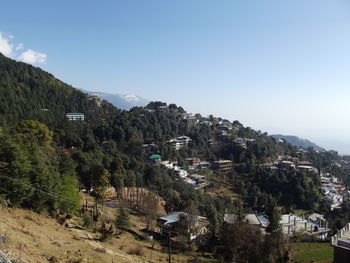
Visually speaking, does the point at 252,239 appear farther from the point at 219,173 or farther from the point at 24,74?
the point at 24,74

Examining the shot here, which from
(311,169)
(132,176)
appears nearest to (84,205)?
(132,176)

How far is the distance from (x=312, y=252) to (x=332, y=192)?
30.3 metres

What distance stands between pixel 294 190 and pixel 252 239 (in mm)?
29552

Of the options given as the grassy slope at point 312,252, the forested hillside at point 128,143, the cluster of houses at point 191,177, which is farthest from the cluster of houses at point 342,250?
the cluster of houses at point 191,177

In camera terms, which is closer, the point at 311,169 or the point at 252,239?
the point at 252,239

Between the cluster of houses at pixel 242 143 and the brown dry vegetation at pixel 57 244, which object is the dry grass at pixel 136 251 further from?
the cluster of houses at pixel 242 143

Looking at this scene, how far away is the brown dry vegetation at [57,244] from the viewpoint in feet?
31.7

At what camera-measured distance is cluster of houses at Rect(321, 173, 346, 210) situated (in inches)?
1732

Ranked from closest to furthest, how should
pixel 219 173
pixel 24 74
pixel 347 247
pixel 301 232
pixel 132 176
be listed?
1. pixel 347 247
2. pixel 301 232
3. pixel 132 176
4. pixel 219 173
5. pixel 24 74

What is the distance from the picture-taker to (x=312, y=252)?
2131cm

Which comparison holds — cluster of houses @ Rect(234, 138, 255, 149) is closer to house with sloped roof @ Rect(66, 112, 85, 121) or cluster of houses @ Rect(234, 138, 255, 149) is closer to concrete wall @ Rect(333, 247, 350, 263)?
house with sloped roof @ Rect(66, 112, 85, 121)

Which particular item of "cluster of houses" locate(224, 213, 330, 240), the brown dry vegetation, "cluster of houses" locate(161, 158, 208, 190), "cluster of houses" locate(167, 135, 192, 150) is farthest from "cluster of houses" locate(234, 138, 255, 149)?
the brown dry vegetation

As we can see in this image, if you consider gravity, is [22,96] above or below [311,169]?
above

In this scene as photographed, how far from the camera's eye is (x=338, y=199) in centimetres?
4506
